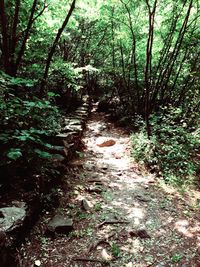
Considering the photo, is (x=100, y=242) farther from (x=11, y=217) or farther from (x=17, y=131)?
(x=17, y=131)

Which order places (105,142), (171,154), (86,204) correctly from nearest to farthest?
1. (86,204)
2. (171,154)
3. (105,142)

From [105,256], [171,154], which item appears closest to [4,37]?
[105,256]

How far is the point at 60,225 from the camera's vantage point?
3.97 m

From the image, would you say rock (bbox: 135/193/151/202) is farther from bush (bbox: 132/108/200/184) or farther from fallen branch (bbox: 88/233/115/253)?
fallen branch (bbox: 88/233/115/253)

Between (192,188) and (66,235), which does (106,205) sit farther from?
(192,188)

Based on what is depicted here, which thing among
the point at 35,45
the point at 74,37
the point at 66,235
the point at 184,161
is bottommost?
the point at 66,235

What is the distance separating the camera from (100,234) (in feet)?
13.2

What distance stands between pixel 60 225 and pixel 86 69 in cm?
653

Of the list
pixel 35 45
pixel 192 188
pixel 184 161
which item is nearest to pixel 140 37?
pixel 35 45

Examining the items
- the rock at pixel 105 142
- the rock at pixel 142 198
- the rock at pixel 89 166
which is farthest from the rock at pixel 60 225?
the rock at pixel 105 142

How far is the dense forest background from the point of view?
413 centimetres

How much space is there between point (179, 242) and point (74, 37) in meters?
11.8

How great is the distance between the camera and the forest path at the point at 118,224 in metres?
3.51

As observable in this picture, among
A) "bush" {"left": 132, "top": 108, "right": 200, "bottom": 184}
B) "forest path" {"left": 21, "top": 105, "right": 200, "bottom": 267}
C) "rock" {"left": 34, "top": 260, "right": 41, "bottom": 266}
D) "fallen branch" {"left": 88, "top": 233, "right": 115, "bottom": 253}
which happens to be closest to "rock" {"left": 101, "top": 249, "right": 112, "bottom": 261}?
"forest path" {"left": 21, "top": 105, "right": 200, "bottom": 267}
